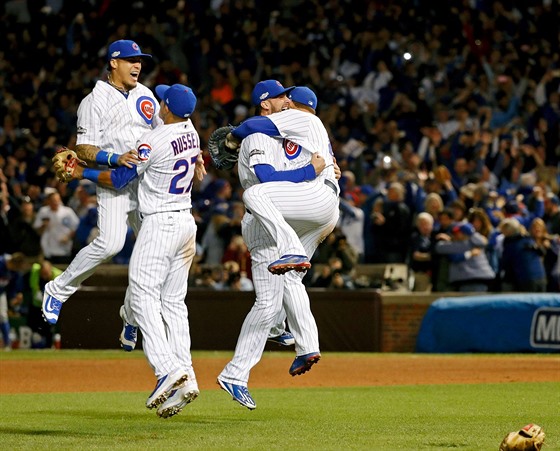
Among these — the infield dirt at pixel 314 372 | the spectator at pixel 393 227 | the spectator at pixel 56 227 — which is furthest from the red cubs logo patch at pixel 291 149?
the spectator at pixel 56 227

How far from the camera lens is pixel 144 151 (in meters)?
8.55

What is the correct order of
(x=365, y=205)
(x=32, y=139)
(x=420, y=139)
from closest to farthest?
(x=365, y=205) → (x=420, y=139) → (x=32, y=139)

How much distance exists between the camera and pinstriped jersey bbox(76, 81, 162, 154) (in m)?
9.58

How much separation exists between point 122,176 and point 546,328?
353 inches

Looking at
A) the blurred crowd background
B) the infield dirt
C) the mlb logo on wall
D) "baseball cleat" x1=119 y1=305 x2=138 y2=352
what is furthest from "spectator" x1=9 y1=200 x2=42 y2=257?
"baseball cleat" x1=119 y1=305 x2=138 y2=352

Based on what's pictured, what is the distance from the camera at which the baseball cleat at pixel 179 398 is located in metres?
8.05

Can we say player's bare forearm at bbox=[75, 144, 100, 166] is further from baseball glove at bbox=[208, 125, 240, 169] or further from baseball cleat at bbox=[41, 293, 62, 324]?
baseball cleat at bbox=[41, 293, 62, 324]

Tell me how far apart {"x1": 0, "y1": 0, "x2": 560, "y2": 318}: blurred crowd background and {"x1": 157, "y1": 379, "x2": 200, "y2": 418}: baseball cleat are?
911 centimetres

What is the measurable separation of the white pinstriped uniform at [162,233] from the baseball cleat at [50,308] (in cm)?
121

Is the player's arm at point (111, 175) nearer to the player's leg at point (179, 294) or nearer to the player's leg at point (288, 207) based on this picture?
the player's leg at point (179, 294)

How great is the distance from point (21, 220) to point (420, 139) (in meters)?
7.05

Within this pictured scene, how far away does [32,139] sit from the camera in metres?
23.7

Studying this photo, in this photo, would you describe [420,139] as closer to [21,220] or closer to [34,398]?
[21,220]

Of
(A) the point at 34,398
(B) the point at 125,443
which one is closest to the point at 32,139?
(A) the point at 34,398
